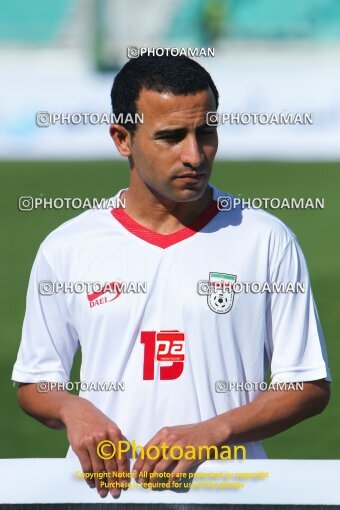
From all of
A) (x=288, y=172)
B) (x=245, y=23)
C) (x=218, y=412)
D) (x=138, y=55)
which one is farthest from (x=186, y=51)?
(x=245, y=23)

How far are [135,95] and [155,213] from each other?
12.2 inches

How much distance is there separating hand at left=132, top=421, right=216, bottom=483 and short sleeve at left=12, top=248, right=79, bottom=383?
1.31 ft

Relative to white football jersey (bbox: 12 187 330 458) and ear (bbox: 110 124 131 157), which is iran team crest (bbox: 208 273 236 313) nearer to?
white football jersey (bbox: 12 187 330 458)

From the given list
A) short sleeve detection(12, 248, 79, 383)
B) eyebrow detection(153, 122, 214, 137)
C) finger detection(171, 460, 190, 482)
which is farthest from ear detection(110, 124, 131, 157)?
finger detection(171, 460, 190, 482)

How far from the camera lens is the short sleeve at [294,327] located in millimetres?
2762

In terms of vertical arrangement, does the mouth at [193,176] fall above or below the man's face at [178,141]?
below

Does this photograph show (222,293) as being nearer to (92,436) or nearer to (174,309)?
(174,309)

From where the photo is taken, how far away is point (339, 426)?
602 centimetres

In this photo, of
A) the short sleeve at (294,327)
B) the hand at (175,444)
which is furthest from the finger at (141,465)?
the short sleeve at (294,327)

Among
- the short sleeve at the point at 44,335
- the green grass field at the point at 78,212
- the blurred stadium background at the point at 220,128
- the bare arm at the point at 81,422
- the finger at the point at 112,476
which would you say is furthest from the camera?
the blurred stadium background at the point at 220,128

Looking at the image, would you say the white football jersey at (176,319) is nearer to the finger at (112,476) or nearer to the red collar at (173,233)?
the red collar at (173,233)

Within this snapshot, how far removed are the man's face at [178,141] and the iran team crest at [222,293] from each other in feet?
0.72

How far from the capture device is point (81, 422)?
274 cm

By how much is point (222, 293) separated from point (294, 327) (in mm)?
195
